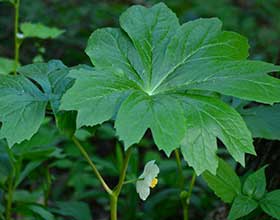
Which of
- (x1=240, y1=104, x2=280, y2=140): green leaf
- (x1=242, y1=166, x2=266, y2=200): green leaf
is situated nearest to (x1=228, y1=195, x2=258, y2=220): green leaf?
(x1=242, y1=166, x2=266, y2=200): green leaf

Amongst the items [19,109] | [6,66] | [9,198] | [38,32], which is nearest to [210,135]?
[19,109]

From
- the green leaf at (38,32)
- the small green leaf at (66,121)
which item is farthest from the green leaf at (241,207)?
the green leaf at (38,32)

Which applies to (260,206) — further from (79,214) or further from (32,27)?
(32,27)

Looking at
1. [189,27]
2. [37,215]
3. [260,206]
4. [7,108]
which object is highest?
[189,27]

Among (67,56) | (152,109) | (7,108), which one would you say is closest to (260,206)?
(152,109)

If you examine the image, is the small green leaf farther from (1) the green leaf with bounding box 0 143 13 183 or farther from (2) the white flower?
(1) the green leaf with bounding box 0 143 13 183

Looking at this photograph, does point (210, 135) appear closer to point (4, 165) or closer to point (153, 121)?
point (153, 121)
